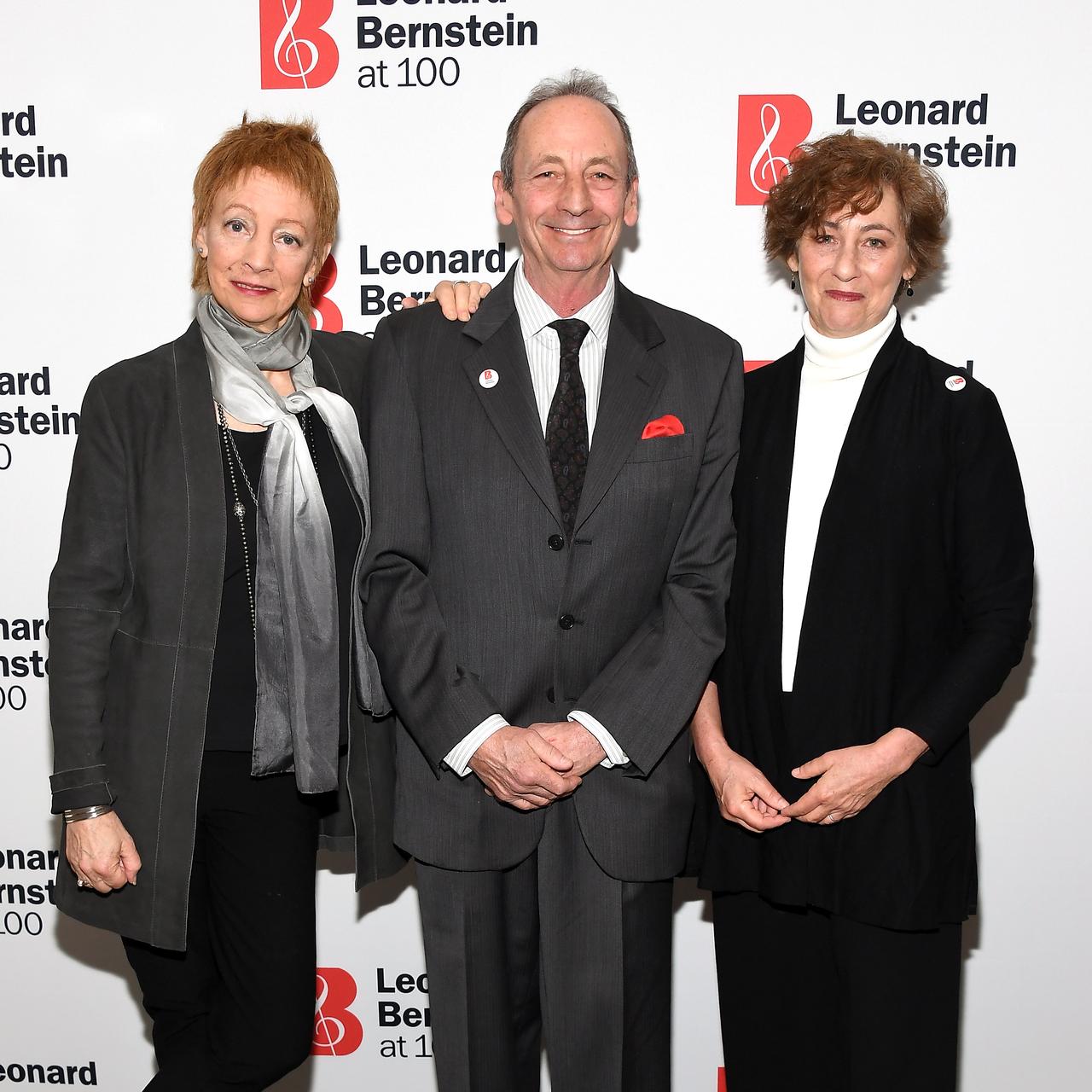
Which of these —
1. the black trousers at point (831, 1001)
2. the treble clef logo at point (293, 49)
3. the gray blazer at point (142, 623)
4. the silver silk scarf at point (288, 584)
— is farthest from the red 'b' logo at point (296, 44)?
the black trousers at point (831, 1001)

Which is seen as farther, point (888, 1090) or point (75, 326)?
point (75, 326)

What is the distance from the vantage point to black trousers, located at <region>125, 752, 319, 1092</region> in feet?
6.92

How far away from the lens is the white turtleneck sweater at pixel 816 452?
2.08 meters

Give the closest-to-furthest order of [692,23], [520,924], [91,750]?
1. [91,750]
2. [520,924]
3. [692,23]

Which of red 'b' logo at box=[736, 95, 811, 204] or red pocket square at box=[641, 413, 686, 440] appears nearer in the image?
red pocket square at box=[641, 413, 686, 440]

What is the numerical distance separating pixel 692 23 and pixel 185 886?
2.26 meters

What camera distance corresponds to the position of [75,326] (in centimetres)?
292

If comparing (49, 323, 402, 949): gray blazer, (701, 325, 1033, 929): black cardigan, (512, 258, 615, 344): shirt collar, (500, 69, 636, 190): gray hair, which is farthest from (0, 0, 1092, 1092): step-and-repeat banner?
(49, 323, 402, 949): gray blazer

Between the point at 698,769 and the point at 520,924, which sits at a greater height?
the point at 698,769

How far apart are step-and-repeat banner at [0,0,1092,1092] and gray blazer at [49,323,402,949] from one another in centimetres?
98

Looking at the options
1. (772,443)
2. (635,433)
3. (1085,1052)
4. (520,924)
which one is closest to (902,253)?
(772,443)

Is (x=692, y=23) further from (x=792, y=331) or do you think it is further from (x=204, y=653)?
(x=204, y=653)

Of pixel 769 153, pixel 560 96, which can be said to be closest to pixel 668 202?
pixel 769 153

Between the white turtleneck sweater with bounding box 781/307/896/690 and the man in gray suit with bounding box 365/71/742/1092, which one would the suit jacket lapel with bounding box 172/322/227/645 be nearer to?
the man in gray suit with bounding box 365/71/742/1092
